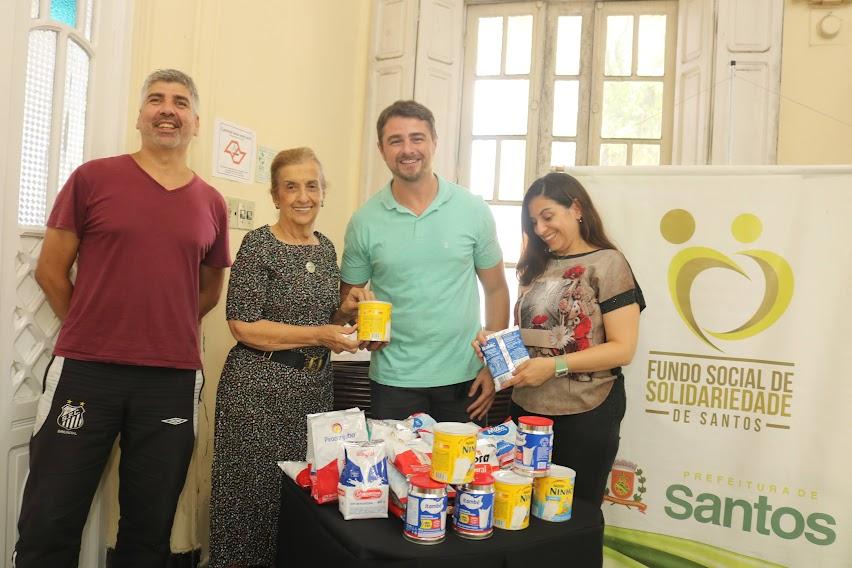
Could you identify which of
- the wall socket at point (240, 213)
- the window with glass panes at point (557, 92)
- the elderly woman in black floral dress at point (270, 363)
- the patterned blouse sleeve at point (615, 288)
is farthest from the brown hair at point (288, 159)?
the window with glass panes at point (557, 92)

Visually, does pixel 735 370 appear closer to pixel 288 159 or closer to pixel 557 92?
pixel 288 159

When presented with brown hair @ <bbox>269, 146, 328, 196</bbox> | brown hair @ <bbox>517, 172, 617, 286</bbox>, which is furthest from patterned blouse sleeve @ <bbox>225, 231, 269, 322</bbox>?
brown hair @ <bbox>517, 172, 617, 286</bbox>

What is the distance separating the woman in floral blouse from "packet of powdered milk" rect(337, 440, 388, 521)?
54cm

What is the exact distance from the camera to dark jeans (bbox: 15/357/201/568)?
1584 mm

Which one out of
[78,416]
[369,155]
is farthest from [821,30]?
[78,416]

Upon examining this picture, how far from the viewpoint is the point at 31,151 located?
5.78 ft

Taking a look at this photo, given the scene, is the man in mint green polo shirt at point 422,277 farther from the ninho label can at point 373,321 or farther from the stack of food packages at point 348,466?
the stack of food packages at point 348,466

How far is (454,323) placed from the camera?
1822 millimetres

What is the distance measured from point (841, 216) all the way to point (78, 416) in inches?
90.9

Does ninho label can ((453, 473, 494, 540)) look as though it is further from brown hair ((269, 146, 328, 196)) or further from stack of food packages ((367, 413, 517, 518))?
brown hair ((269, 146, 328, 196))

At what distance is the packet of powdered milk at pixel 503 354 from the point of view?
1.50m

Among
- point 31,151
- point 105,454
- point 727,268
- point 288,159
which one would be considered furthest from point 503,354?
point 31,151

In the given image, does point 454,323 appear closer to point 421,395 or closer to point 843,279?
point 421,395

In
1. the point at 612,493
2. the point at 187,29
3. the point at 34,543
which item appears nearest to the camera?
the point at 34,543
